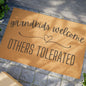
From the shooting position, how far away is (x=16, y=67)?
2.47 m

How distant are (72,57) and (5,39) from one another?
5.28 ft

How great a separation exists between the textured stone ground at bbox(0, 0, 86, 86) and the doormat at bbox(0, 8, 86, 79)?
10 cm

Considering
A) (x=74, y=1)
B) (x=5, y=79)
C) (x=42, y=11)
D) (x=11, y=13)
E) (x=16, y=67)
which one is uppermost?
(x=74, y=1)

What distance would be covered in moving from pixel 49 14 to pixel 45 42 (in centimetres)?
73

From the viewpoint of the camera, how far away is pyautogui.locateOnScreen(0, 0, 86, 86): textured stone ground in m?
2.42

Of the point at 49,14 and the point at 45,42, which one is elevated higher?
the point at 49,14

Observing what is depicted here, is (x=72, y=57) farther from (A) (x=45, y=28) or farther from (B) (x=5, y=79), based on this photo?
(B) (x=5, y=79)

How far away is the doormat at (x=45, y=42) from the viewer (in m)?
2.48

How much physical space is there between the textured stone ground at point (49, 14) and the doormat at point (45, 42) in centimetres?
10

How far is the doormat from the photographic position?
248 centimetres

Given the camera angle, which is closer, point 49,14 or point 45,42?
point 45,42

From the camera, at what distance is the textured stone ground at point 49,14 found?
242 centimetres

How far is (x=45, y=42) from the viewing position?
2.57 metres

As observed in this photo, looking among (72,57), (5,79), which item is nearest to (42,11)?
(72,57)
